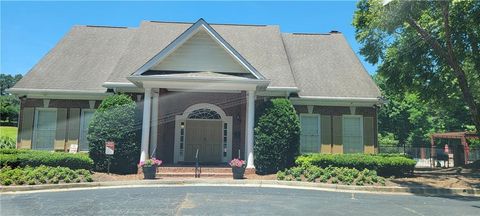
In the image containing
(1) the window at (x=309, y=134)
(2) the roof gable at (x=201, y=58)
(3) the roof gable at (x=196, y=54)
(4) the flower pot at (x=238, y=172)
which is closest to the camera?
(4) the flower pot at (x=238, y=172)

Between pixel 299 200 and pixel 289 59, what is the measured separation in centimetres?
1352

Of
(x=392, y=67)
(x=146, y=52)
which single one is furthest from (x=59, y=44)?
(x=392, y=67)

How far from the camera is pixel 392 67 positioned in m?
19.3

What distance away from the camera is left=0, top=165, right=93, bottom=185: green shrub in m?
13.7

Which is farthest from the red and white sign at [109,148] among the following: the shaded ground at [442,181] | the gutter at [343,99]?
the shaded ground at [442,181]

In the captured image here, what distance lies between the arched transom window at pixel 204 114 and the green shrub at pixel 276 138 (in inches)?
126

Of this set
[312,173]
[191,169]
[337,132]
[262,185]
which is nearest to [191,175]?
[191,169]

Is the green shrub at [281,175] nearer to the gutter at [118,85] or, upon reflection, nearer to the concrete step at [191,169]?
the concrete step at [191,169]

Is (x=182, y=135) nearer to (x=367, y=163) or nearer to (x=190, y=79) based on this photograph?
(x=190, y=79)

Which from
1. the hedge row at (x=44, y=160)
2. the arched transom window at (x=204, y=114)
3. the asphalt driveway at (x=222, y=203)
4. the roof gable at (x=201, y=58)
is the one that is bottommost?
the asphalt driveway at (x=222, y=203)

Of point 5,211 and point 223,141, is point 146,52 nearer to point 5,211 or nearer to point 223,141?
point 223,141

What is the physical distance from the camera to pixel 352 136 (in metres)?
21.0

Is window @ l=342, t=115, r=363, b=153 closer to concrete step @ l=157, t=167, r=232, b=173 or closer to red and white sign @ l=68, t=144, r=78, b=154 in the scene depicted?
concrete step @ l=157, t=167, r=232, b=173

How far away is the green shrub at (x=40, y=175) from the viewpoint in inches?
540
